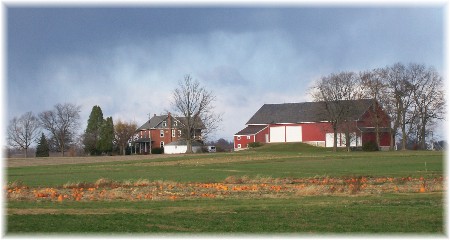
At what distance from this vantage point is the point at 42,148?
127m

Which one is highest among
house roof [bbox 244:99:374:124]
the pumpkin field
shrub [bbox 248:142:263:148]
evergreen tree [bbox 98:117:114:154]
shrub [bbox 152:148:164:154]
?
house roof [bbox 244:99:374:124]

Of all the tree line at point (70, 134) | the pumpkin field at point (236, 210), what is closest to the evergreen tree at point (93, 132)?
the tree line at point (70, 134)

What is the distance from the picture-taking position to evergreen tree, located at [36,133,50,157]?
126000mm

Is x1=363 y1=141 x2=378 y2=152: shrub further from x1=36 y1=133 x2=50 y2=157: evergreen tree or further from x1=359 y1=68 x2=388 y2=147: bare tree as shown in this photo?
x1=36 y1=133 x2=50 y2=157: evergreen tree

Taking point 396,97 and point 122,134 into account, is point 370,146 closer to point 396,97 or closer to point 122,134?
point 396,97

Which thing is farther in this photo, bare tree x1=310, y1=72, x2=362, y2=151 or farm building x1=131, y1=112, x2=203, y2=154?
farm building x1=131, y1=112, x2=203, y2=154

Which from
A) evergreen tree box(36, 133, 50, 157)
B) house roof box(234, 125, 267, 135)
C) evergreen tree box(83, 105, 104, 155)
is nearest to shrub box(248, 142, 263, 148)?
house roof box(234, 125, 267, 135)

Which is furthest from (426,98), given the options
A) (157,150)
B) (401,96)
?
(157,150)

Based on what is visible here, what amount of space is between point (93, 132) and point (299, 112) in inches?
1694

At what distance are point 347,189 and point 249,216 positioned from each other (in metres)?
11.0

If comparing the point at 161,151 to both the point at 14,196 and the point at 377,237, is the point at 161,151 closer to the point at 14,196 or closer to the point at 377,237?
the point at 14,196

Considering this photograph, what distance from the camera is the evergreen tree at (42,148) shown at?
126 m

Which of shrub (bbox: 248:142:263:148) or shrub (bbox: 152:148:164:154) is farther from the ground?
shrub (bbox: 248:142:263:148)

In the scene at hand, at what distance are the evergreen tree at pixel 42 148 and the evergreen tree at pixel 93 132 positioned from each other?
7707 mm
